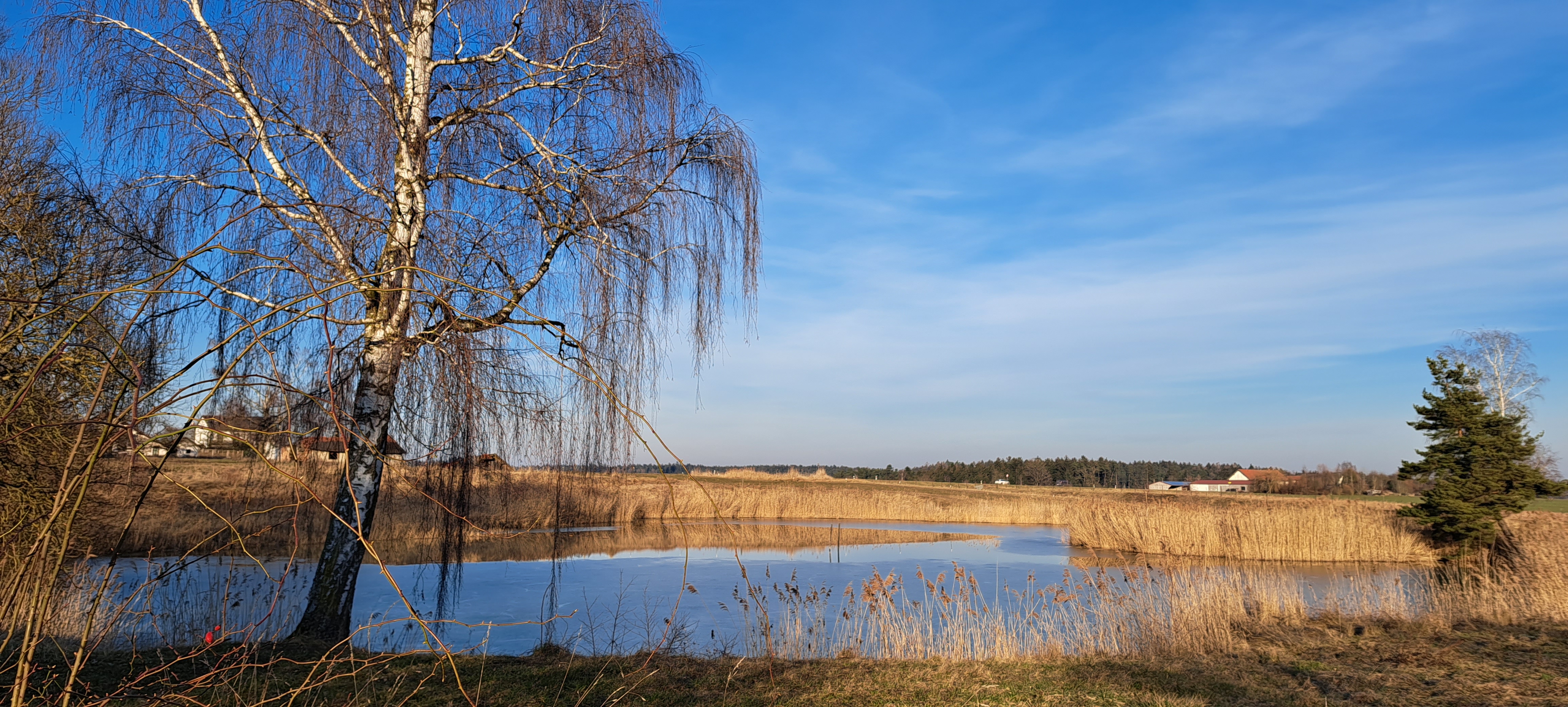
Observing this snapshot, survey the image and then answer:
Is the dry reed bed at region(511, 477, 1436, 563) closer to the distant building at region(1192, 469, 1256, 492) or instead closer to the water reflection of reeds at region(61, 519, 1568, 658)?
the water reflection of reeds at region(61, 519, 1568, 658)

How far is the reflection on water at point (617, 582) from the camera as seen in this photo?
7.28 m

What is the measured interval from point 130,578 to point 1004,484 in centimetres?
6467

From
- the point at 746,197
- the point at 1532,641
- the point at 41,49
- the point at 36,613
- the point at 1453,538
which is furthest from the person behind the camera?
the point at 1453,538

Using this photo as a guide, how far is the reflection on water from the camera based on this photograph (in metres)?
7.28

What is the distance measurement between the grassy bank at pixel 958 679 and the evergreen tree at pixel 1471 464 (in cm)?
1153

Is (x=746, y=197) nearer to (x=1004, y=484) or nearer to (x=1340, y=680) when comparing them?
(x=1340, y=680)

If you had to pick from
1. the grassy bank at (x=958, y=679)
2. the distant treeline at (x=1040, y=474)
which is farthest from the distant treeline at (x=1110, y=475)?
the grassy bank at (x=958, y=679)

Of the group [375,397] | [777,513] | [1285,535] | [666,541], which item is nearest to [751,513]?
[777,513]

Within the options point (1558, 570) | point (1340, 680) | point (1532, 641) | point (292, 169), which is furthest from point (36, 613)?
point (1558, 570)

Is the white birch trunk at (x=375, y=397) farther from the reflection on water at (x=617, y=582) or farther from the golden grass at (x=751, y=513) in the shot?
the reflection on water at (x=617, y=582)

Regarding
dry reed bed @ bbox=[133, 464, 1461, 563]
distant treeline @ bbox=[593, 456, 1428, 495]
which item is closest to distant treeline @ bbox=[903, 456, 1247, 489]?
distant treeline @ bbox=[593, 456, 1428, 495]

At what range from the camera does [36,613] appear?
1521mm

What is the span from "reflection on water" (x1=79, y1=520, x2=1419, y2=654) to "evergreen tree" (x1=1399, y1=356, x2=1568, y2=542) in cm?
194

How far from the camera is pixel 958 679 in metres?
5.96
